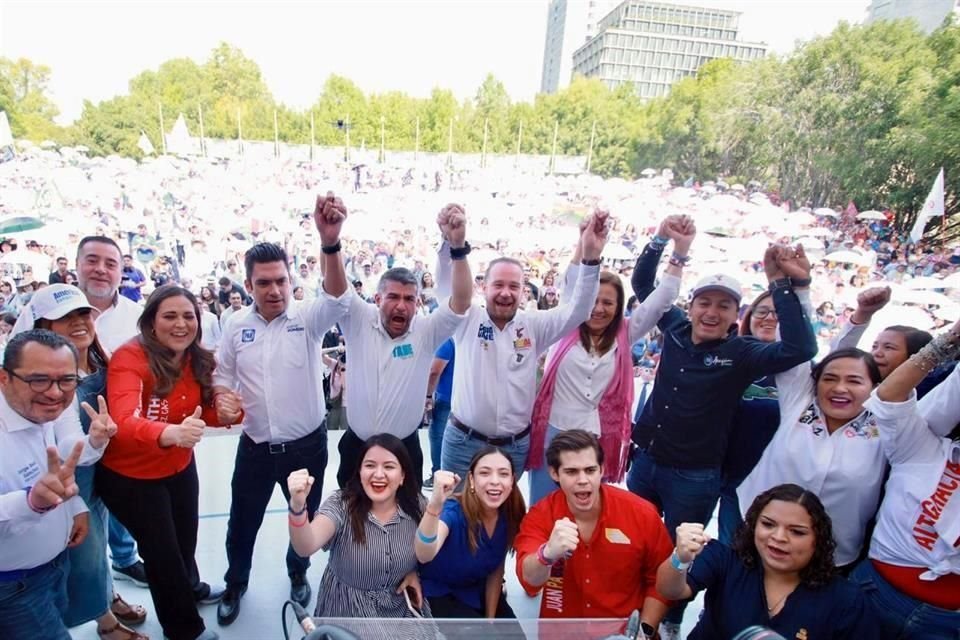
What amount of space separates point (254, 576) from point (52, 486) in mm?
1570

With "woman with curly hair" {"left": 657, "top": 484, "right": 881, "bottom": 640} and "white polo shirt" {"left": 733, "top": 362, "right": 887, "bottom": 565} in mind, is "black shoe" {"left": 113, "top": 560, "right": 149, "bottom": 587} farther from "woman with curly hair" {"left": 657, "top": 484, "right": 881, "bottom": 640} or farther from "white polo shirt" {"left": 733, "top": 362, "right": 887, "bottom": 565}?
"white polo shirt" {"left": 733, "top": 362, "right": 887, "bottom": 565}

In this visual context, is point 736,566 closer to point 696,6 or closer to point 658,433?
point 658,433

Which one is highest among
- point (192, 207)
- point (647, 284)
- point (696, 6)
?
point (696, 6)

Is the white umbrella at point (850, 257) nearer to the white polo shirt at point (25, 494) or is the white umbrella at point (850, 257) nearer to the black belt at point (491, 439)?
the black belt at point (491, 439)

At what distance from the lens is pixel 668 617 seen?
2.46 metres

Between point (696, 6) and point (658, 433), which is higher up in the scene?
point (696, 6)

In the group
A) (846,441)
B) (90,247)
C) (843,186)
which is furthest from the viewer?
(843,186)

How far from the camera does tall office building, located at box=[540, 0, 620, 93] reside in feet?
308

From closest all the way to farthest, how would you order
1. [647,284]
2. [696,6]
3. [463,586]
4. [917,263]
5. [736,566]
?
1. [736,566]
2. [463,586]
3. [647,284]
4. [917,263]
5. [696,6]

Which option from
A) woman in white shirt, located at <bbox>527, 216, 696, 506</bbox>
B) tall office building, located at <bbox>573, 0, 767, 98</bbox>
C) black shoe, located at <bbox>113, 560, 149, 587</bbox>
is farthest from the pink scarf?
tall office building, located at <bbox>573, 0, 767, 98</bbox>

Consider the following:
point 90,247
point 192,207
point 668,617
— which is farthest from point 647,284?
point 192,207

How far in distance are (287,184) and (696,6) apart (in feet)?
250

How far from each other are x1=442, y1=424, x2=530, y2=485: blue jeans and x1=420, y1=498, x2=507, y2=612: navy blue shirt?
0.52 m

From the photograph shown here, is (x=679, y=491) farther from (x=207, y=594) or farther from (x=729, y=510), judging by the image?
(x=207, y=594)
